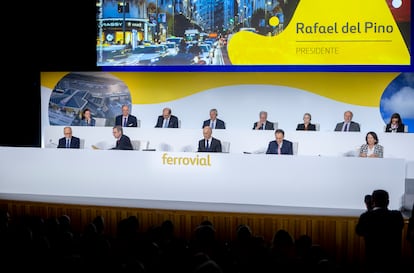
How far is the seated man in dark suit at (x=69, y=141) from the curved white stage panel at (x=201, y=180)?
1.07 meters

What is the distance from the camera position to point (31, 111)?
9.55 meters

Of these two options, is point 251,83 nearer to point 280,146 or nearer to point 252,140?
point 252,140

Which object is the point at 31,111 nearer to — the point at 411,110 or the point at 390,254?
the point at 411,110

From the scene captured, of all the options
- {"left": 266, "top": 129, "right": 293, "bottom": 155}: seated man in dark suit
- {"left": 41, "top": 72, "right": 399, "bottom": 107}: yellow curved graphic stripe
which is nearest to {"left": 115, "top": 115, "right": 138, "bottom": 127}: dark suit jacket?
{"left": 41, "top": 72, "right": 399, "bottom": 107}: yellow curved graphic stripe

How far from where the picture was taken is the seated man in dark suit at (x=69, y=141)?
766 cm

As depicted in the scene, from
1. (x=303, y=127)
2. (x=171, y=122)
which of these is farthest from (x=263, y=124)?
(x=171, y=122)

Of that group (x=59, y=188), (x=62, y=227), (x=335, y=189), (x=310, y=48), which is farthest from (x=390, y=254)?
(x=310, y=48)

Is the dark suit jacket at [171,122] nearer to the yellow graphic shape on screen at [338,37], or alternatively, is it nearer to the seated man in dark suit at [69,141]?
the seated man in dark suit at [69,141]

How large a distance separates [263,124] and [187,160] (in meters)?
2.93

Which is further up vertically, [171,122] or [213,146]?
[171,122]

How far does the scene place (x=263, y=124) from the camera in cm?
893

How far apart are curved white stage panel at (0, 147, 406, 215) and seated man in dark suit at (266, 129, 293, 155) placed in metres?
1.10

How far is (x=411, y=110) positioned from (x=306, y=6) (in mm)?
2438

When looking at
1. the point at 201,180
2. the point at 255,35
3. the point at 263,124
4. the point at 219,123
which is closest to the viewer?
the point at 201,180
